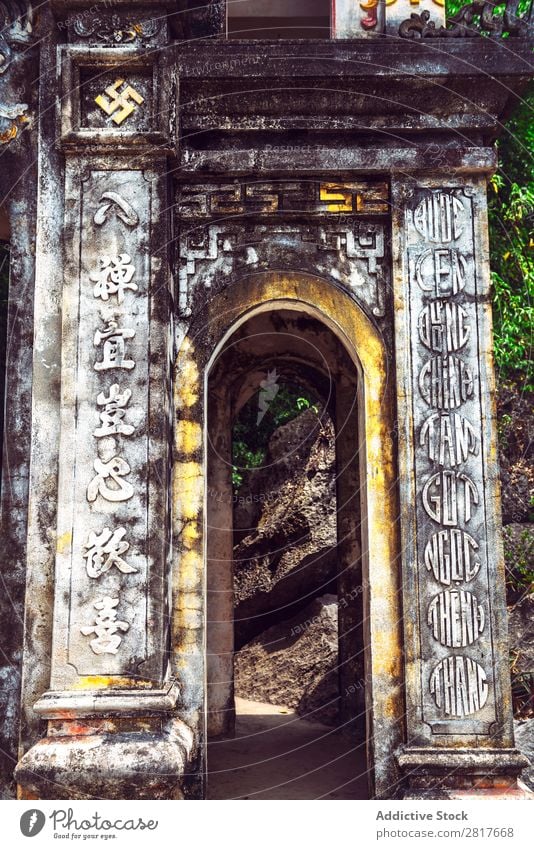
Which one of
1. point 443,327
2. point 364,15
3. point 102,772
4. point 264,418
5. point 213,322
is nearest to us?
point 102,772

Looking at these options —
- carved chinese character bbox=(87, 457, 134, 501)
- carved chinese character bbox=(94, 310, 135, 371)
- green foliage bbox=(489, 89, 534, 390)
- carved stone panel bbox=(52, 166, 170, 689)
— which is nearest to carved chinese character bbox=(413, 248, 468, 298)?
carved stone panel bbox=(52, 166, 170, 689)

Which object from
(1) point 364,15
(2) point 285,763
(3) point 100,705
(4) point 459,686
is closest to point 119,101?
(1) point 364,15

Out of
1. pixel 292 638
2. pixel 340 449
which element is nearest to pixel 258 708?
pixel 292 638

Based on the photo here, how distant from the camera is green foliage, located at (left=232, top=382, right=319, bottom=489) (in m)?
13.4

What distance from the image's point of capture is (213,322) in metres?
6.17

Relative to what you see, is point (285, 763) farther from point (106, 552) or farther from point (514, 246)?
point (514, 246)

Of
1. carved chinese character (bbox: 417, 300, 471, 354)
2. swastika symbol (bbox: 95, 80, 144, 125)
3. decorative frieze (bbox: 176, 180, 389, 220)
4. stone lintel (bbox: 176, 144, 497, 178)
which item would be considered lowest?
carved chinese character (bbox: 417, 300, 471, 354)

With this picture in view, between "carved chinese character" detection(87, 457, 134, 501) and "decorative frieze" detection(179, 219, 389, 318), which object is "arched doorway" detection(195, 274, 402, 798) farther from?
"carved chinese character" detection(87, 457, 134, 501)

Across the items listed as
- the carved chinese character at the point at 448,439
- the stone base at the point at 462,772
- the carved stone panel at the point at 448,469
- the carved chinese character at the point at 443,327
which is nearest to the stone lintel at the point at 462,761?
the stone base at the point at 462,772

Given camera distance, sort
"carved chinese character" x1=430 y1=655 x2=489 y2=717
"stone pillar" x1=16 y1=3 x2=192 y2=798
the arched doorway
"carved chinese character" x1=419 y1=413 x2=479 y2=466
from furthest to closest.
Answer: the arched doorway
"carved chinese character" x1=419 y1=413 x2=479 y2=466
"carved chinese character" x1=430 y1=655 x2=489 y2=717
"stone pillar" x1=16 y1=3 x2=192 y2=798

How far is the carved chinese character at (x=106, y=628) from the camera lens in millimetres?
5535

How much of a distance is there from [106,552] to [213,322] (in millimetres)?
1787

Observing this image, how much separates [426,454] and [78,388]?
2.42m
